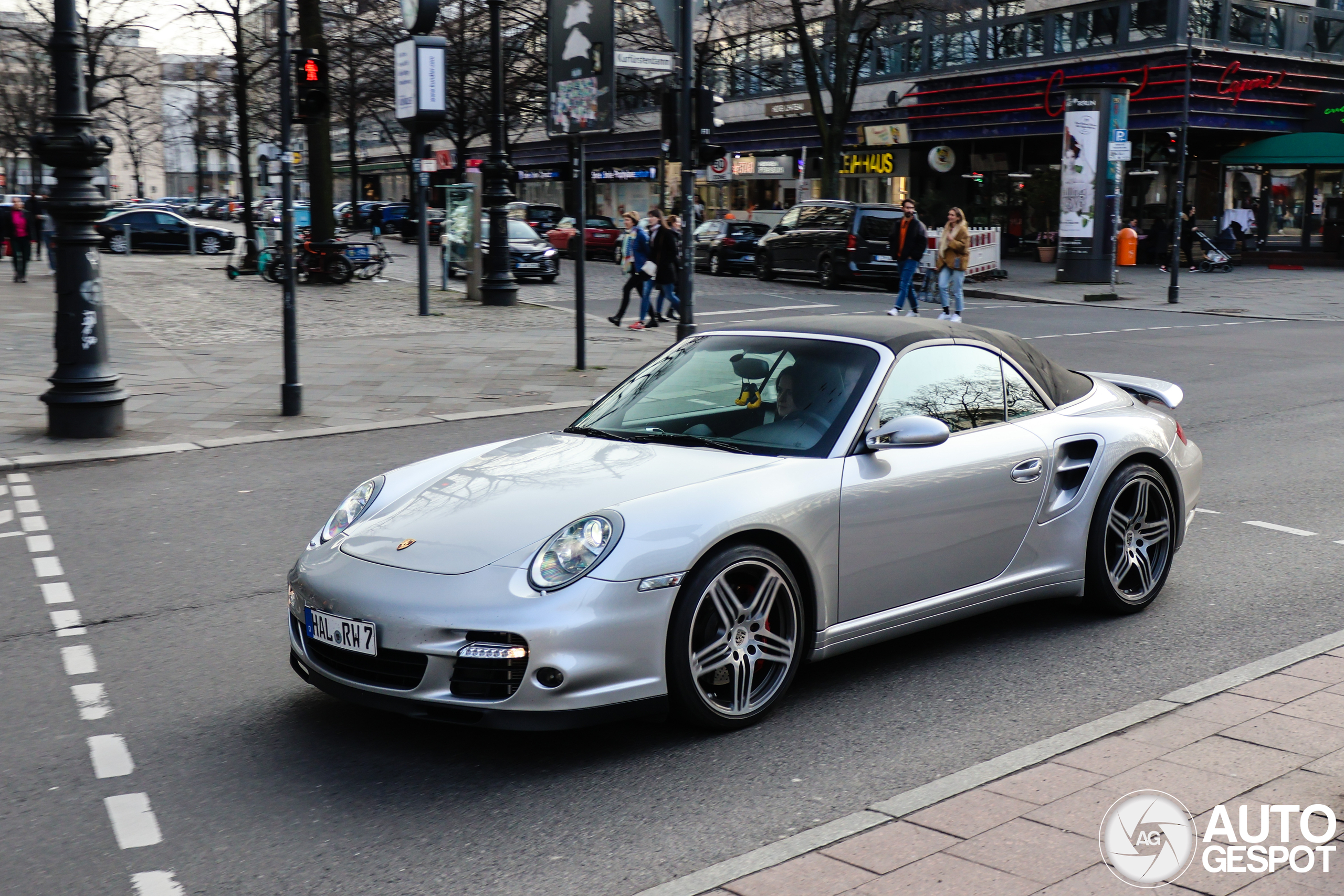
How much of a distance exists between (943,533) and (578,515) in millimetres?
1513

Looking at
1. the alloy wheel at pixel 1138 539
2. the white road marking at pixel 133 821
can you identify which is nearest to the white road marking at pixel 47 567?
the white road marking at pixel 133 821

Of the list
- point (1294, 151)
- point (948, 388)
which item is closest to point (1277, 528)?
point (948, 388)

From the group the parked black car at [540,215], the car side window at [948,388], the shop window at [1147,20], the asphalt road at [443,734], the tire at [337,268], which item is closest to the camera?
the asphalt road at [443,734]

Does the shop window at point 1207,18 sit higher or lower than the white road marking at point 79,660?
higher

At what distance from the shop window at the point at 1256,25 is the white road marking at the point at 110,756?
3608cm

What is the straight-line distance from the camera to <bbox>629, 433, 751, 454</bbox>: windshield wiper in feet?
15.7

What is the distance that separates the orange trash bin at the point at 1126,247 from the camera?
111ft

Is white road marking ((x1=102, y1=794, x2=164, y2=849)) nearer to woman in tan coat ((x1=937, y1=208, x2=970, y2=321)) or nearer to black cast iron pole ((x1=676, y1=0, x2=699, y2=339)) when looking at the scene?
black cast iron pole ((x1=676, y1=0, x2=699, y2=339))

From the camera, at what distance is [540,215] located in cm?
4525

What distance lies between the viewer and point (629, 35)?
145 ft

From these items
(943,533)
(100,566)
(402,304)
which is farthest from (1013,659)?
(402,304)

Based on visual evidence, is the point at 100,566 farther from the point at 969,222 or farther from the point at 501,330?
the point at 969,222

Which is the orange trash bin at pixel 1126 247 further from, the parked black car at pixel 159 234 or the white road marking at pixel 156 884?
the white road marking at pixel 156 884

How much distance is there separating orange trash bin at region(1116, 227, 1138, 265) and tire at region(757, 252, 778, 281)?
30.5 ft
